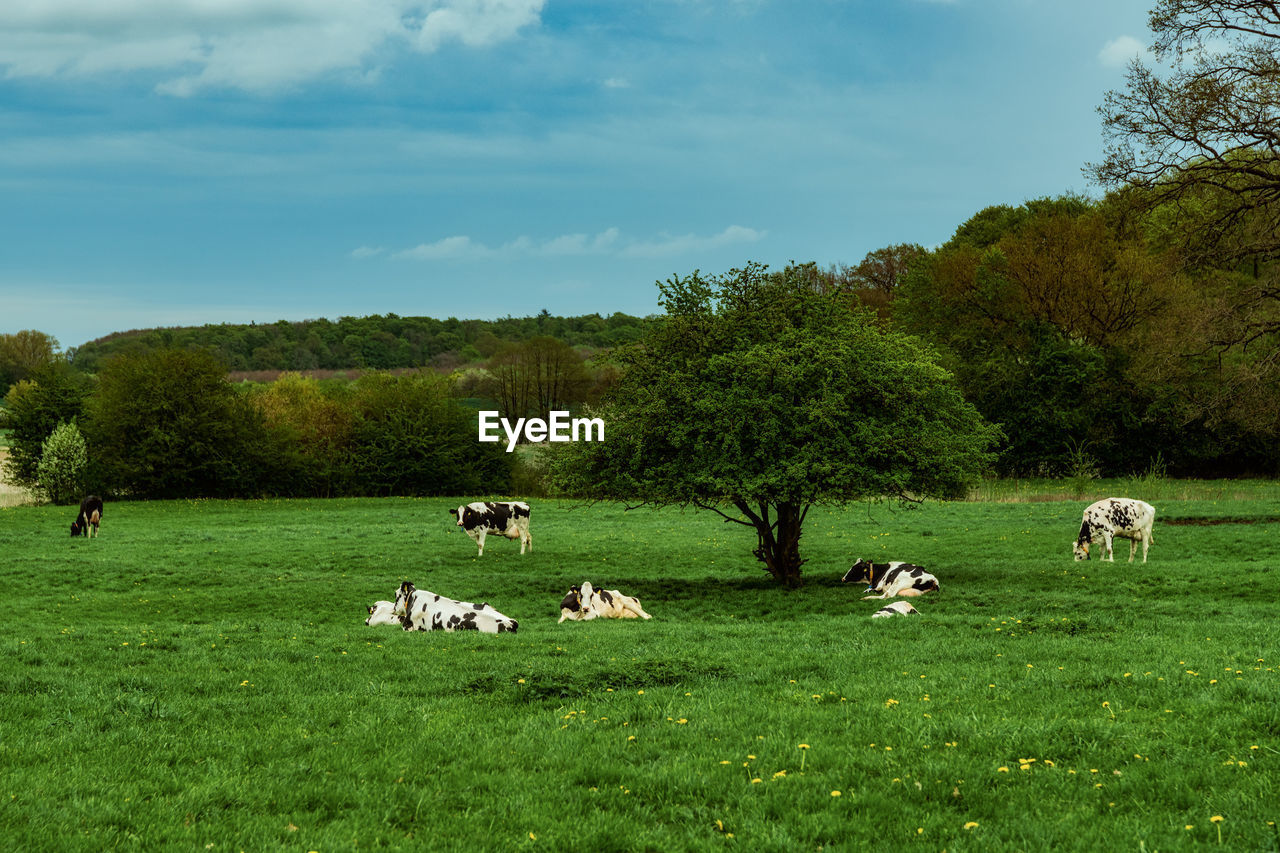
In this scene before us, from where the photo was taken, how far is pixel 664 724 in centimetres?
909

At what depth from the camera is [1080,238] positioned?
64.7m

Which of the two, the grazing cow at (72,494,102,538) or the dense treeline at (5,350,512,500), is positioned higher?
the dense treeline at (5,350,512,500)

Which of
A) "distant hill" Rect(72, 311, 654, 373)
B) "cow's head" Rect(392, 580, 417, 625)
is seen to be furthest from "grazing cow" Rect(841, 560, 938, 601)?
"distant hill" Rect(72, 311, 654, 373)

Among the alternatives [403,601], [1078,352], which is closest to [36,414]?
[403,601]

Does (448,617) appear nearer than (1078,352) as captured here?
Yes

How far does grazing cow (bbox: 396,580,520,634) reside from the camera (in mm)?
15836

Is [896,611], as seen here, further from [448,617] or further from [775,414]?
[448,617]

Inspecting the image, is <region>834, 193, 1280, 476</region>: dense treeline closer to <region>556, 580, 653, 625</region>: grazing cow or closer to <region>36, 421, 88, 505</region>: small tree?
<region>556, 580, 653, 625</region>: grazing cow

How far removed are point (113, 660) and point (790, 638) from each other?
891cm

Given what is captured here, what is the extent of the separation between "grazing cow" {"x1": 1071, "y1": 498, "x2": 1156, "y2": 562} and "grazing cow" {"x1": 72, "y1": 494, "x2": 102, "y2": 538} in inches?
1238

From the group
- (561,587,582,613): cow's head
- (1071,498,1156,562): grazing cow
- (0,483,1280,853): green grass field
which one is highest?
(1071,498,1156,562): grazing cow

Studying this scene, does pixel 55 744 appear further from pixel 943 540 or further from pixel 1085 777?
pixel 943 540

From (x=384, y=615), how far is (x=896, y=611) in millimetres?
8990

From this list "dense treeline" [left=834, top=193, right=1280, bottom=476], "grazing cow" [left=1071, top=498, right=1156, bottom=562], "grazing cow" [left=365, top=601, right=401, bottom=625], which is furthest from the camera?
"dense treeline" [left=834, top=193, right=1280, bottom=476]
